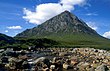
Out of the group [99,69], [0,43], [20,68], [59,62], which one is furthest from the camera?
[0,43]

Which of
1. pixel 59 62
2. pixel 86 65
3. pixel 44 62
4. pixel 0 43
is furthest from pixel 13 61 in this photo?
pixel 0 43

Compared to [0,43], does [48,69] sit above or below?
below

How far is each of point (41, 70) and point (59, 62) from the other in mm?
15174

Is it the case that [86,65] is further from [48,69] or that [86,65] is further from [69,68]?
[48,69]

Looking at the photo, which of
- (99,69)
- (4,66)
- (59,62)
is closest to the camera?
(99,69)

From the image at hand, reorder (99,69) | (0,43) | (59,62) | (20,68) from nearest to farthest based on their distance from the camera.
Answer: (99,69)
(20,68)
(59,62)
(0,43)

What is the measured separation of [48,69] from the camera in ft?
208

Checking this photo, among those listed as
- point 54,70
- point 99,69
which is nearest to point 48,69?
point 54,70

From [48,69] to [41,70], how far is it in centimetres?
172

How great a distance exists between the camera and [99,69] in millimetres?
61375

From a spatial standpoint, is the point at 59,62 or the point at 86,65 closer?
the point at 86,65

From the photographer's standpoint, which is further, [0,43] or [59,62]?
[0,43]

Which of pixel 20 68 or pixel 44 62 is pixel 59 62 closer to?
pixel 44 62

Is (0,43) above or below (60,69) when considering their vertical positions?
above
